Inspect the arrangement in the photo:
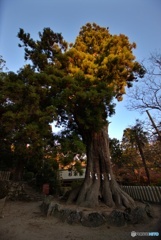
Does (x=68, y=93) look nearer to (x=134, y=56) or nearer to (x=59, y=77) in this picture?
(x=59, y=77)

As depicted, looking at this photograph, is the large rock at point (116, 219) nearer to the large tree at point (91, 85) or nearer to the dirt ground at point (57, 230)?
the dirt ground at point (57, 230)

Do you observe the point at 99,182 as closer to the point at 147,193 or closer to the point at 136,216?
the point at 147,193

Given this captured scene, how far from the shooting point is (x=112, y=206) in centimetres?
828

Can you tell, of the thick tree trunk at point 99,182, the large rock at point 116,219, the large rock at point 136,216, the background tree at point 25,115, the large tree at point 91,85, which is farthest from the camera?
the thick tree trunk at point 99,182

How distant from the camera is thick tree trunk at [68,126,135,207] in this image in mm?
8523

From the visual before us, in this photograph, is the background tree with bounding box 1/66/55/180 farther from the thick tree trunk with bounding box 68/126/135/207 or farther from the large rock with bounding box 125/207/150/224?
the large rock with bounding box 125/207/150/224

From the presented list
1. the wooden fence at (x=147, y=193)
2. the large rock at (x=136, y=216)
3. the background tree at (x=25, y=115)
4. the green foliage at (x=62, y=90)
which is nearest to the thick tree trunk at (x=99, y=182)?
the green foliage at (x=62, y=90)

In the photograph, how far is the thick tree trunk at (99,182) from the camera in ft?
28.0

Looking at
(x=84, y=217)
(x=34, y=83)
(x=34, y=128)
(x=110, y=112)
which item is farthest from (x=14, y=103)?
(x=84, y=217)

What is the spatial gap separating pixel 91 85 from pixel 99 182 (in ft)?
17.4

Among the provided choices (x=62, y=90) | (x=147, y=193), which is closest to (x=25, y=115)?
(x=62, y=90)

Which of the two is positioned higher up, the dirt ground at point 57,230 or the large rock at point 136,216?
the large rock at point 136,216

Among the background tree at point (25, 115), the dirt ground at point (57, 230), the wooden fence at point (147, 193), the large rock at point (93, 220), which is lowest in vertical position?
the dirt ground at point (57, 230)

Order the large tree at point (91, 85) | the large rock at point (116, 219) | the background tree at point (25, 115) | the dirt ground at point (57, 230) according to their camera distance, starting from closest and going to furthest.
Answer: the dirt ground at point (57, 230) → the large rock at point (116, 219) → the background tree at point (25, 115) → the large tree at point (91, 85)
